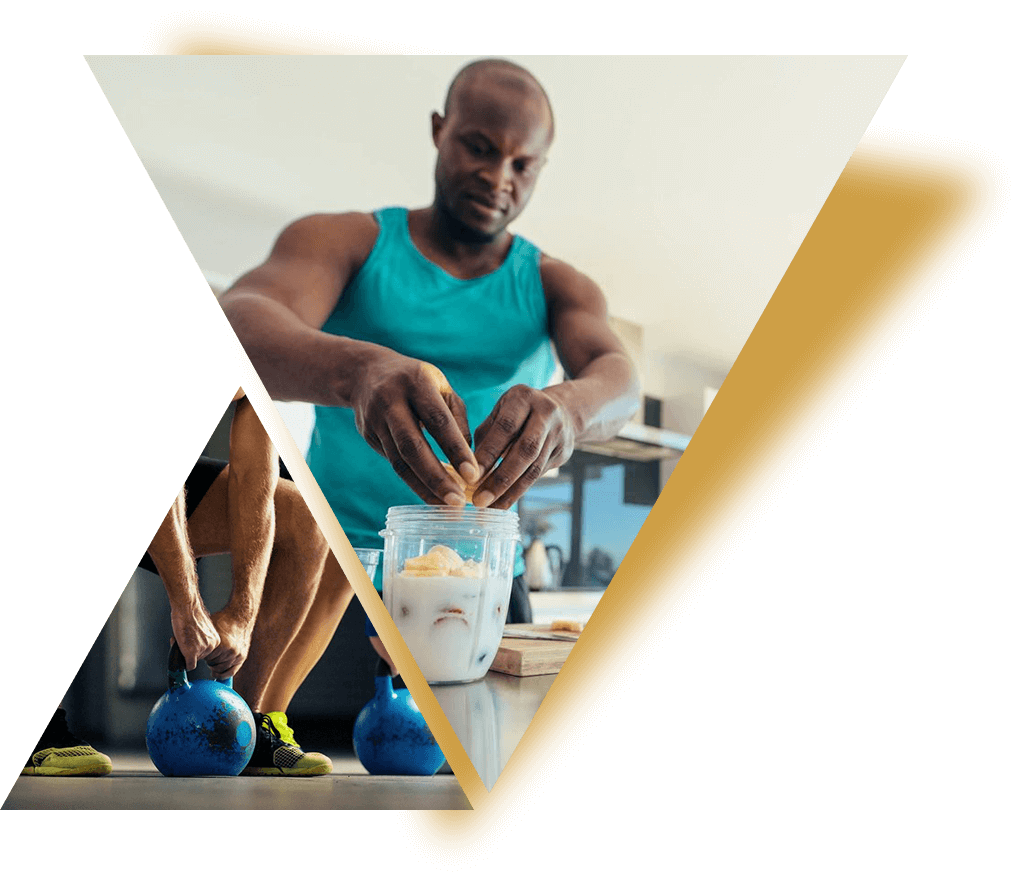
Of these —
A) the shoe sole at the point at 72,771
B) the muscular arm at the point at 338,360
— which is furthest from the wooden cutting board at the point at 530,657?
the shoe sole at the point at 72,771

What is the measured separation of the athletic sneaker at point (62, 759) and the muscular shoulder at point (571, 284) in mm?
548

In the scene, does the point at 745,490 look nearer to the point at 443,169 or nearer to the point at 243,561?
the point at 443,169

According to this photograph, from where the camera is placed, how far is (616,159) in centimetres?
62

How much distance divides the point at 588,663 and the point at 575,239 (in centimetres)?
31

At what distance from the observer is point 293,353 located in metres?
0.59

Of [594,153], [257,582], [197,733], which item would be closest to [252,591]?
[257,582]

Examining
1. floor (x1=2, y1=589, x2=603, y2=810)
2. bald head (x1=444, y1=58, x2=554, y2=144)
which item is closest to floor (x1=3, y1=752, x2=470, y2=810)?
floor (x1=2, y1=589, x2=603, y2=810)

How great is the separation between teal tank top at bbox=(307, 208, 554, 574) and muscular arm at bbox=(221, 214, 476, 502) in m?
0.01

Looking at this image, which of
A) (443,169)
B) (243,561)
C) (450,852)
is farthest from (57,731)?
(443,169)

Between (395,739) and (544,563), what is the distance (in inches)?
9.1

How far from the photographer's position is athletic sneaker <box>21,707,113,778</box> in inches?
27.9

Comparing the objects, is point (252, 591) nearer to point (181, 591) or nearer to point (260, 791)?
point (181, 591)

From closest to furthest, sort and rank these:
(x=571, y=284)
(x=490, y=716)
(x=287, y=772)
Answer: (x=490, y=716) < (x=571, y=284) < (x=287, y=772)

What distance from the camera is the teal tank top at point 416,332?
0.61 m
